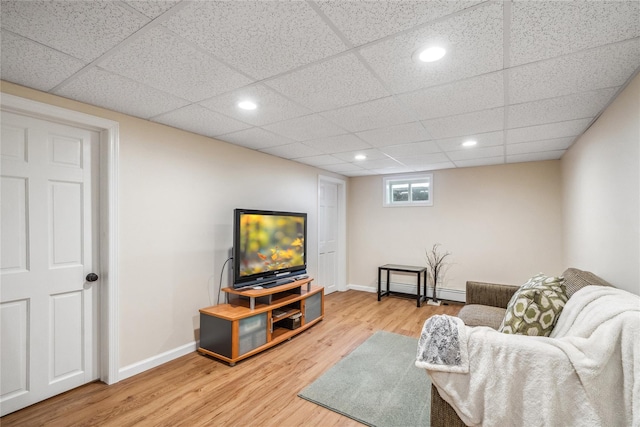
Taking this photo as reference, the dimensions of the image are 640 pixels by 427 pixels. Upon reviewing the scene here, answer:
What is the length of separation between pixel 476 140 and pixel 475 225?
1997 millimetres

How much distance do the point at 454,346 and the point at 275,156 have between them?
328cm

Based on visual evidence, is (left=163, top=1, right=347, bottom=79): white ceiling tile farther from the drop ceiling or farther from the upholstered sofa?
the upholstered sofa

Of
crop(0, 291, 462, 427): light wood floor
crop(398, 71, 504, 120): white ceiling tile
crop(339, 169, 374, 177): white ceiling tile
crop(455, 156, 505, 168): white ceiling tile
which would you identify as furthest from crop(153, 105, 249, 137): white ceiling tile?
crop(455, 156, 505, 168): white ceiling tile

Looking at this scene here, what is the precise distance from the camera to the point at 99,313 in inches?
97.3

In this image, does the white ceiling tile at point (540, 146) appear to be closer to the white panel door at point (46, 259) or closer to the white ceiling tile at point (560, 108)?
the white ceiling tile at point (560, 108)

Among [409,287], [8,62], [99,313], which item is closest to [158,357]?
[99,313]

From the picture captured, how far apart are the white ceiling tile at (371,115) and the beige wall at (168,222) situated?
150 cm

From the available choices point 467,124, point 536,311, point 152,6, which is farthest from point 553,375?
point 152,6

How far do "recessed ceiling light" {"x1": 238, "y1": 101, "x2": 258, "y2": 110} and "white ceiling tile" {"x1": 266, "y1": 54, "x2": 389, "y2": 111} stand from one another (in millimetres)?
333

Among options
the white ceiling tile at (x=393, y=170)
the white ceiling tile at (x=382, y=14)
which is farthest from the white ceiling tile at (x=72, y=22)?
the white ceiling tile at (x=393, y=170)

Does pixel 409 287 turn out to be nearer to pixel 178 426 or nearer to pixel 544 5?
pixel 178 426

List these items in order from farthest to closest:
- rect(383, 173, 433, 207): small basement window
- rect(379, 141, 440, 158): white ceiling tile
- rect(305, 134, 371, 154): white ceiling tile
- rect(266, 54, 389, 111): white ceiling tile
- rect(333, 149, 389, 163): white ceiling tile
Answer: rect(383, 173, 433, 207): small basement window → rect(333, 149, 389, 163): white ceiling tile → rect(379, 141, 440, 158): white ceiling tile → rect(305, 134, 371, 154): white ceiling tile → rect(266, 54, 389, 111): white ceiling tile

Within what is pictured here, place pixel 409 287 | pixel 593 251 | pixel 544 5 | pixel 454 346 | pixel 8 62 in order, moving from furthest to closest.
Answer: pixel 409 287 → pixel 593 251 → pixel 8 62 → pixel 454 346 → pixel 544 5

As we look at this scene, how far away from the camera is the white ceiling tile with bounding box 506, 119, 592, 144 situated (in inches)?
105
